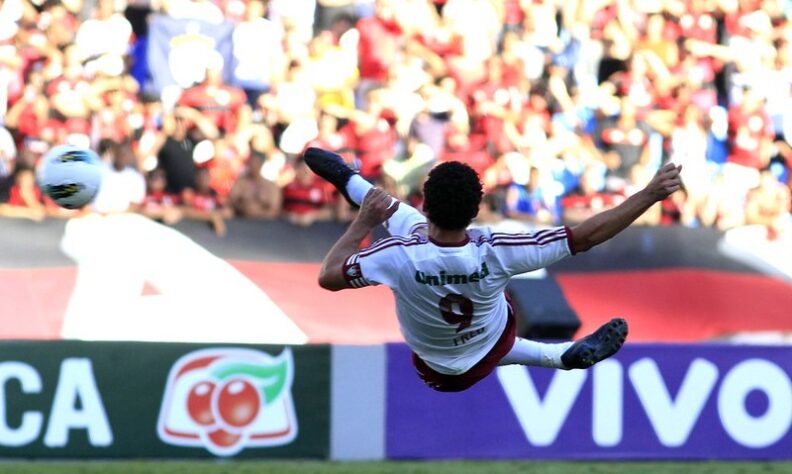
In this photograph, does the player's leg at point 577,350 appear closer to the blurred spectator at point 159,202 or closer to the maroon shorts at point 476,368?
the maroon shorts at point 476,368

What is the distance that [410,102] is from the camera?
15.2 m

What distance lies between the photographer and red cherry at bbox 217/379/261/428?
470 inches

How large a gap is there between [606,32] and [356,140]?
3863 millimetres

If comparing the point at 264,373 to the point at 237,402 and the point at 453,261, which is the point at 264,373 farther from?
the point at 453,261

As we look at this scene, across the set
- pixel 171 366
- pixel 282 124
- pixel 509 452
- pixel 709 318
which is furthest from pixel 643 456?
pixel 282 124

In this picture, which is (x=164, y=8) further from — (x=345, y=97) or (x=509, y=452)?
(x=509, y=452)

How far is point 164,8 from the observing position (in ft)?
48.9

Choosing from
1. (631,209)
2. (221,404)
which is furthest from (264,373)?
(631,209)

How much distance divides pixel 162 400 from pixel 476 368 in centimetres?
457

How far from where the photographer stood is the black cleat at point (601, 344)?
8.04 metres

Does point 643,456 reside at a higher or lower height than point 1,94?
lower

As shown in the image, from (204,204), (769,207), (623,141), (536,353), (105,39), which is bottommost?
(769,207)

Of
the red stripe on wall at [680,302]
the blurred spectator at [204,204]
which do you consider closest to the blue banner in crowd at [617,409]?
the red stripe on wall at [680,302]

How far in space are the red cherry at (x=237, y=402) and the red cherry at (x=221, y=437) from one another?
95mm
